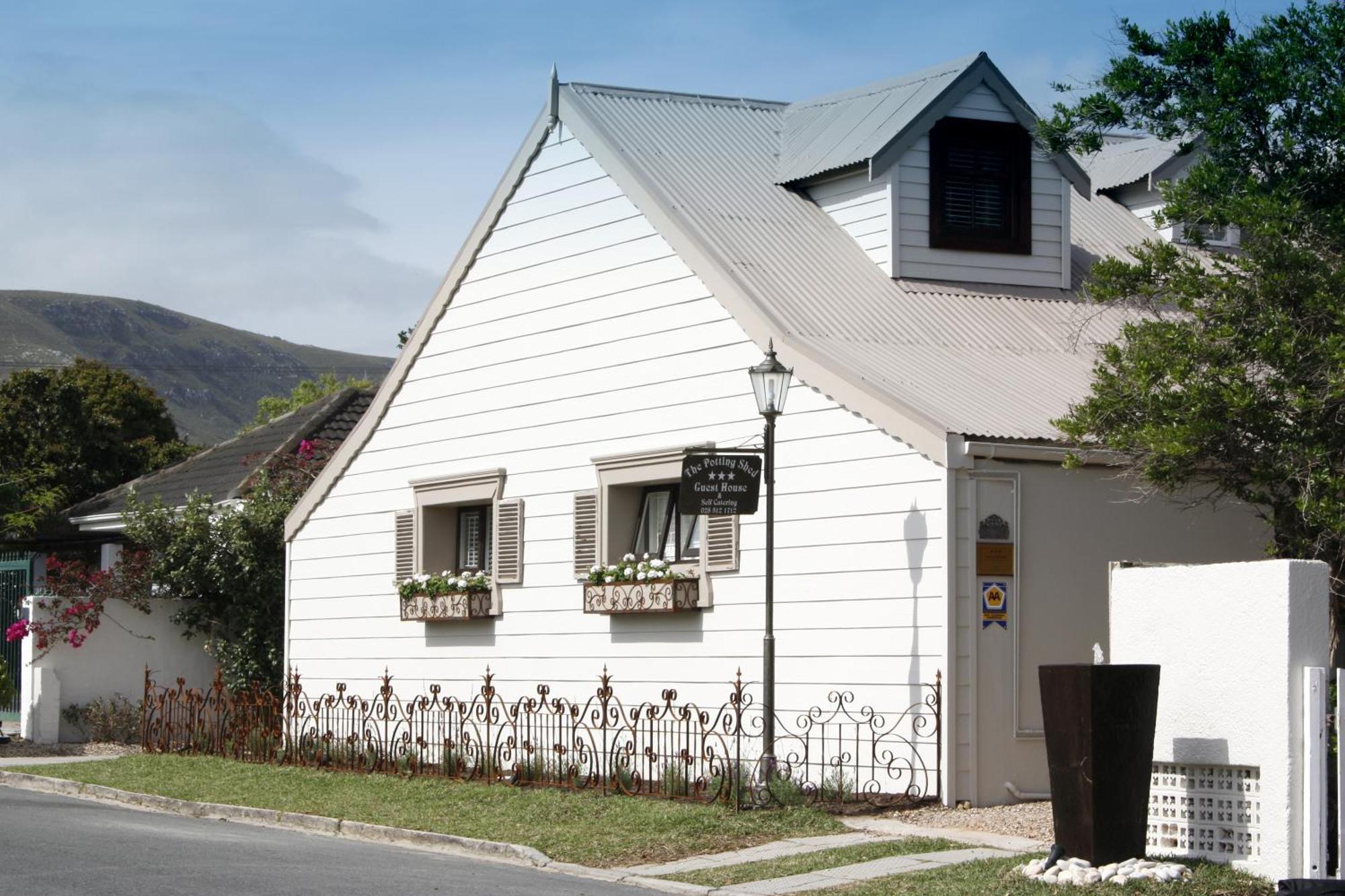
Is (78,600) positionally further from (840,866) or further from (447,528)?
(840,866)

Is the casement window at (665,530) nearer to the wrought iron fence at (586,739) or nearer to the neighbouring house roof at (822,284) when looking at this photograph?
the wrought iron fence at (586,739)

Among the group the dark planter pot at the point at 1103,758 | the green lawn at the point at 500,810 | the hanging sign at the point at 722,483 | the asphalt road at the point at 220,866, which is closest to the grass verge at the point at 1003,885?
the dark planter pot at the point at 1103,758

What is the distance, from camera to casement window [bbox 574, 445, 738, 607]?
16.8 metres

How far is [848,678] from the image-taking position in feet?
48.5

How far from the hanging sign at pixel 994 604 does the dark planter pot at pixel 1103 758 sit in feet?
9.92

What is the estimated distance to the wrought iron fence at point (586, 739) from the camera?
14.3 metres

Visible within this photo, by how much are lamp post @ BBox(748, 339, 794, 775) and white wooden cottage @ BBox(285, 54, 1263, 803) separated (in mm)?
615

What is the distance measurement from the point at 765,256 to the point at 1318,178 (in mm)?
5002

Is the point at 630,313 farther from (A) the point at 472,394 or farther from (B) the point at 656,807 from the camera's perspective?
(B) the point at 656,807

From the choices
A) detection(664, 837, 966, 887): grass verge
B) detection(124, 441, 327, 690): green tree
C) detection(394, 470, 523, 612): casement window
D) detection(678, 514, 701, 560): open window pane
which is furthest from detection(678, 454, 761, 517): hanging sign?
detection(124, 441, 327, 690): green tree

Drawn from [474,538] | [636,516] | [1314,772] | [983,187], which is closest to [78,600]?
[474,538]

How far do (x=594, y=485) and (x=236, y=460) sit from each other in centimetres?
1411

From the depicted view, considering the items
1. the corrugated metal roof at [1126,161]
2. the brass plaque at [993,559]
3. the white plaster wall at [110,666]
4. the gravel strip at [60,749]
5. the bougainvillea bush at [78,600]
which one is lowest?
the gravel strip at [60,749]

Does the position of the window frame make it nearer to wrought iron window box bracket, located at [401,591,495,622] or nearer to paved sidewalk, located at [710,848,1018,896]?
wrought iron window box bracket, located at [401,591,495,622]
